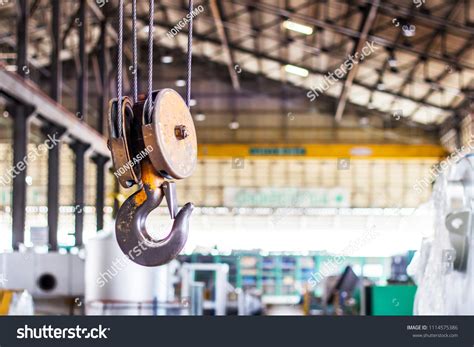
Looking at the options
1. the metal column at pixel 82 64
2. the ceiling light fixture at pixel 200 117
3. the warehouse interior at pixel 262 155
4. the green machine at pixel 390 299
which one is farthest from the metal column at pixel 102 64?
the ceiling light fixture at pixel 200 117

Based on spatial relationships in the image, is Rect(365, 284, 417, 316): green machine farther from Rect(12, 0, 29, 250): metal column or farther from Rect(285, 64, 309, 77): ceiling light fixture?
Rect(285, 64, 309, 77): ceiling light fixture

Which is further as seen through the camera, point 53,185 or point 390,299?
point 53,185

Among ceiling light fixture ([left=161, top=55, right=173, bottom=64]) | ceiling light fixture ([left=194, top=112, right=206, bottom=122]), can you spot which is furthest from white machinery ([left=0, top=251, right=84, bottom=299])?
ceiling light fixture ([left=194, top=112, right=206, bottom=122])

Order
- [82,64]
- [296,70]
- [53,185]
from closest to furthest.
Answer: [53,185], [82,64], [296,70]

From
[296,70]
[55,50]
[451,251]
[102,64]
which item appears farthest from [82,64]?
[451,251]

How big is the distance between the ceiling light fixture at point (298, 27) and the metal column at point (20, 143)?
778 centimetres

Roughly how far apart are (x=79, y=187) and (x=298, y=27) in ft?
21.8

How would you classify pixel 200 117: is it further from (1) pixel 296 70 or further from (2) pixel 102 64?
(2) pixel 102 64

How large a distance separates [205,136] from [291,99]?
298cm

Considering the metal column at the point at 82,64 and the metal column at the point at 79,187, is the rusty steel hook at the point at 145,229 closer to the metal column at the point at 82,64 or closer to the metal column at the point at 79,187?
the metal column at the point at 79,187

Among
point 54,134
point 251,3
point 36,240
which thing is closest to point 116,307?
point 54,134

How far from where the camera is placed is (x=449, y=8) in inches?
558

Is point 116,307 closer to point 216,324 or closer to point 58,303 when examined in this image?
point 58,303
